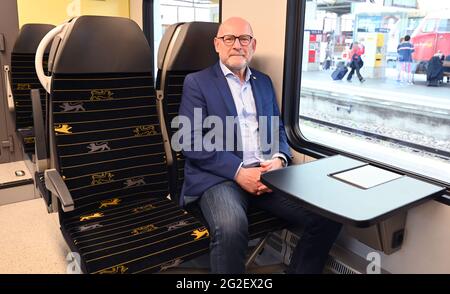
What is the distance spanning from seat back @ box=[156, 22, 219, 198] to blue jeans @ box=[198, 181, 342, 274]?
374 millimetres

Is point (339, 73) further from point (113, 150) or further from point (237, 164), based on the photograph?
point (113, 150)

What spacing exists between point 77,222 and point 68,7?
9.79 feet

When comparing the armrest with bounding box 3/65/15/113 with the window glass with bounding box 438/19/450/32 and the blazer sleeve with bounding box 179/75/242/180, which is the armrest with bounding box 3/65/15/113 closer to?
the blazer sleeve with bounding box 179/75/242/180

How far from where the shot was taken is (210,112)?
1.98 meters

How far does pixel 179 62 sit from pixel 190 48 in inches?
4.0

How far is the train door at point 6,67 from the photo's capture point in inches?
131

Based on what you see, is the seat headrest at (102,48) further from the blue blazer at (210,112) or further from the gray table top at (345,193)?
the gray table top at (345,193)

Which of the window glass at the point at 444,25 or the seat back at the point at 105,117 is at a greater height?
the window glass at the point at 444,25

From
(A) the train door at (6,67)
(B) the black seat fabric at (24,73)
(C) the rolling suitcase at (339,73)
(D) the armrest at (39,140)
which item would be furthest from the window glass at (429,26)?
(A) the train door at (6,67)

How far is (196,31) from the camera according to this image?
214 cm

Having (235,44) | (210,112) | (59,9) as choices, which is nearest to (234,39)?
(235,44)

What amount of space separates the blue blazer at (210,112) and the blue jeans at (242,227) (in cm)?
7
